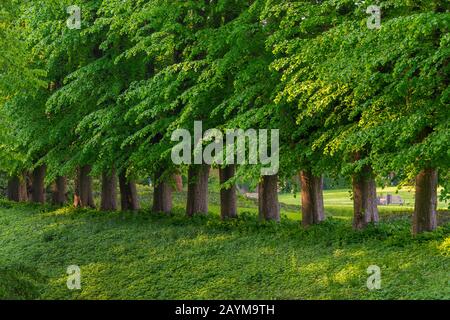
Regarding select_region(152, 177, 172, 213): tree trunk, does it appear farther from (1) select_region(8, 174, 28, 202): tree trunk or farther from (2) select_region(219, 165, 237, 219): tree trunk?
(1) select_region(8, 174, 28, 202): tree trunk

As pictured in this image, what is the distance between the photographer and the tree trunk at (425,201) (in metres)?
16.8

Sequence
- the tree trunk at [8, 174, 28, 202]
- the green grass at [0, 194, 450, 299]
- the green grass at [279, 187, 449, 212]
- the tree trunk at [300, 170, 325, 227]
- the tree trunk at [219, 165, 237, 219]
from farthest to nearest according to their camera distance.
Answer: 1. the tree trunk at [8, 174, 28, 202]
2. the green grass at [279, 187, 449, 212]
3. the tree trunk at [219, 165, 237, 219]
4. the tree trunk at [300, 170, 325, 227]
5. the green grass at [0, 194, 450, 299]

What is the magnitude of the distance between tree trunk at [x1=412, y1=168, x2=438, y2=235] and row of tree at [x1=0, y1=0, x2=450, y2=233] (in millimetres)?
27

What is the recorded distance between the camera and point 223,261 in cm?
1759

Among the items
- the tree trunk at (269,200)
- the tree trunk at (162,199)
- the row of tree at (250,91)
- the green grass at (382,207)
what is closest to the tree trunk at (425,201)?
the row of tree at (250,91)

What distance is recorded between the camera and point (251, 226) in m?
21.3

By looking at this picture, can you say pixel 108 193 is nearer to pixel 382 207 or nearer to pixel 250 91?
pixel 250 91

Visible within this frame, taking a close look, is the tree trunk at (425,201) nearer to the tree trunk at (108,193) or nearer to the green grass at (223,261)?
the green grass at (223,261)

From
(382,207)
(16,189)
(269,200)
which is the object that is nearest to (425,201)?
(269,200)

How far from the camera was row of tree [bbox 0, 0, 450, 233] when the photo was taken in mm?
14719

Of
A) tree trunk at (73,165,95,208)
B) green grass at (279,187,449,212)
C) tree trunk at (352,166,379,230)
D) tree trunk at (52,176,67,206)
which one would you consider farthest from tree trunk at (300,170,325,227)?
tree trunk at (52,176,67,206)

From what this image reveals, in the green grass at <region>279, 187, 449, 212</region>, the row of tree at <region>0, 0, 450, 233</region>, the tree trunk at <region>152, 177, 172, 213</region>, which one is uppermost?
the row of tree at <region>0, 0, 450, 233</region>

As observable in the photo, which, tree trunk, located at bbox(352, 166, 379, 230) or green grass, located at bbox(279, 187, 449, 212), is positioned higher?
tree trunk, located at bbox(352, 166, 379, 230)
